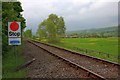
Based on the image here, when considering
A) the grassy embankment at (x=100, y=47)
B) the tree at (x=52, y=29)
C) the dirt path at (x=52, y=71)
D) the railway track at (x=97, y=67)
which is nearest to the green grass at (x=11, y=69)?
the dirt path at (x=52, y=71)

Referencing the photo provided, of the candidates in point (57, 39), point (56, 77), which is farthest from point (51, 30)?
point (56, 77)

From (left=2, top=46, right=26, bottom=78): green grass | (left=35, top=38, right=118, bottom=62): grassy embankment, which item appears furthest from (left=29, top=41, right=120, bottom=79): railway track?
(left=2, top=46, right=26, bottom=78): green grass

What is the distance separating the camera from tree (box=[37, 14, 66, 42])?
7019 cm

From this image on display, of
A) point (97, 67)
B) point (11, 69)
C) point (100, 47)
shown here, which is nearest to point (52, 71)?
point (11, 69)

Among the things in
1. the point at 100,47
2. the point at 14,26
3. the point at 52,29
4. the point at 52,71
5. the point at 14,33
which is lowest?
the point at 52,71

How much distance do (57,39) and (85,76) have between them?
5829 centimetres

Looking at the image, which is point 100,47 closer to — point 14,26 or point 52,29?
point 52,29

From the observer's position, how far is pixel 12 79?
11328mm

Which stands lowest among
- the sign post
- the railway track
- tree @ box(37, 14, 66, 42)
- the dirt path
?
the dirt path

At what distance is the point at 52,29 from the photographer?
70.8 metres

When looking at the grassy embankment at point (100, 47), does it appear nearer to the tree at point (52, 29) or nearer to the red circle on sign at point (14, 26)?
the red circle on sign at point (14, 26)

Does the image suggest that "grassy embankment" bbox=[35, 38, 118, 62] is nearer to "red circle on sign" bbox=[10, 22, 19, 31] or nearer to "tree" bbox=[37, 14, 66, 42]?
"red circle on sign" bbox=[10, 22, 19, 31]

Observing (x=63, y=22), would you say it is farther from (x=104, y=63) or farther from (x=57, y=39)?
(x=104, y=63)

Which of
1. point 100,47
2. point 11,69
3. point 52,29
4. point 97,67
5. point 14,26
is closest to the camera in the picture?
point 14,26
